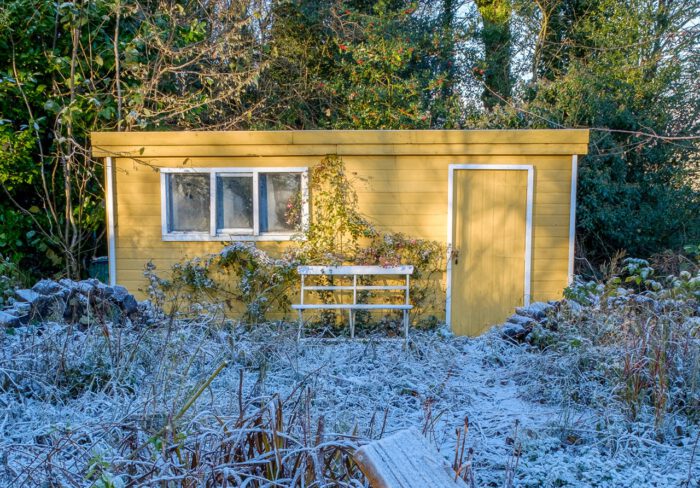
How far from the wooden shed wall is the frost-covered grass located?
80.5 inches

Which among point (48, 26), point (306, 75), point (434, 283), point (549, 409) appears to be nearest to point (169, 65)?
point (48, 26)

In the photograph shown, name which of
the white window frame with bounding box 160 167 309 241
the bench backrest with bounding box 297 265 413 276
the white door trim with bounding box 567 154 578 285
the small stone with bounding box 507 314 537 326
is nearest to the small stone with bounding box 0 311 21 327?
the white window frame with bounding box 160 167 309 241

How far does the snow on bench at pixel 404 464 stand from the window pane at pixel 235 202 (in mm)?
6034

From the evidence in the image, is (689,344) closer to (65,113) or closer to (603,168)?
(603,168)

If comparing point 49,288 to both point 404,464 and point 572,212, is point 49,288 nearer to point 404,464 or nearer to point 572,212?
point 404,464

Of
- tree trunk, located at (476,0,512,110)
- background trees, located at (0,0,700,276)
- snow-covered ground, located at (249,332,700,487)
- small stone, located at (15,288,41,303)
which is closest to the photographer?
snow-covered ground, located at (249,332,700,487)

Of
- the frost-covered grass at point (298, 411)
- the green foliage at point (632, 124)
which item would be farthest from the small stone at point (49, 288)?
the green foliage at point (632, 124)

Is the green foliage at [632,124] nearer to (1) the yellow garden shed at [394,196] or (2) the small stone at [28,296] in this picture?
(1) the yellow garden shed at [394,196]

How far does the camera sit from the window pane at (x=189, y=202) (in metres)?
7.41

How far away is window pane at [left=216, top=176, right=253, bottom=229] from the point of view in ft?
24.2

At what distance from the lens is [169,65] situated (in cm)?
988

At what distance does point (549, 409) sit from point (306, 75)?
31.9 feet

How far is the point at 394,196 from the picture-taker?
7.27 meters

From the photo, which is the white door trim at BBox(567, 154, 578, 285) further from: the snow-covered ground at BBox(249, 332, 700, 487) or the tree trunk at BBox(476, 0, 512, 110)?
the tree trunk at BBox(476, 0, 512, 110)
